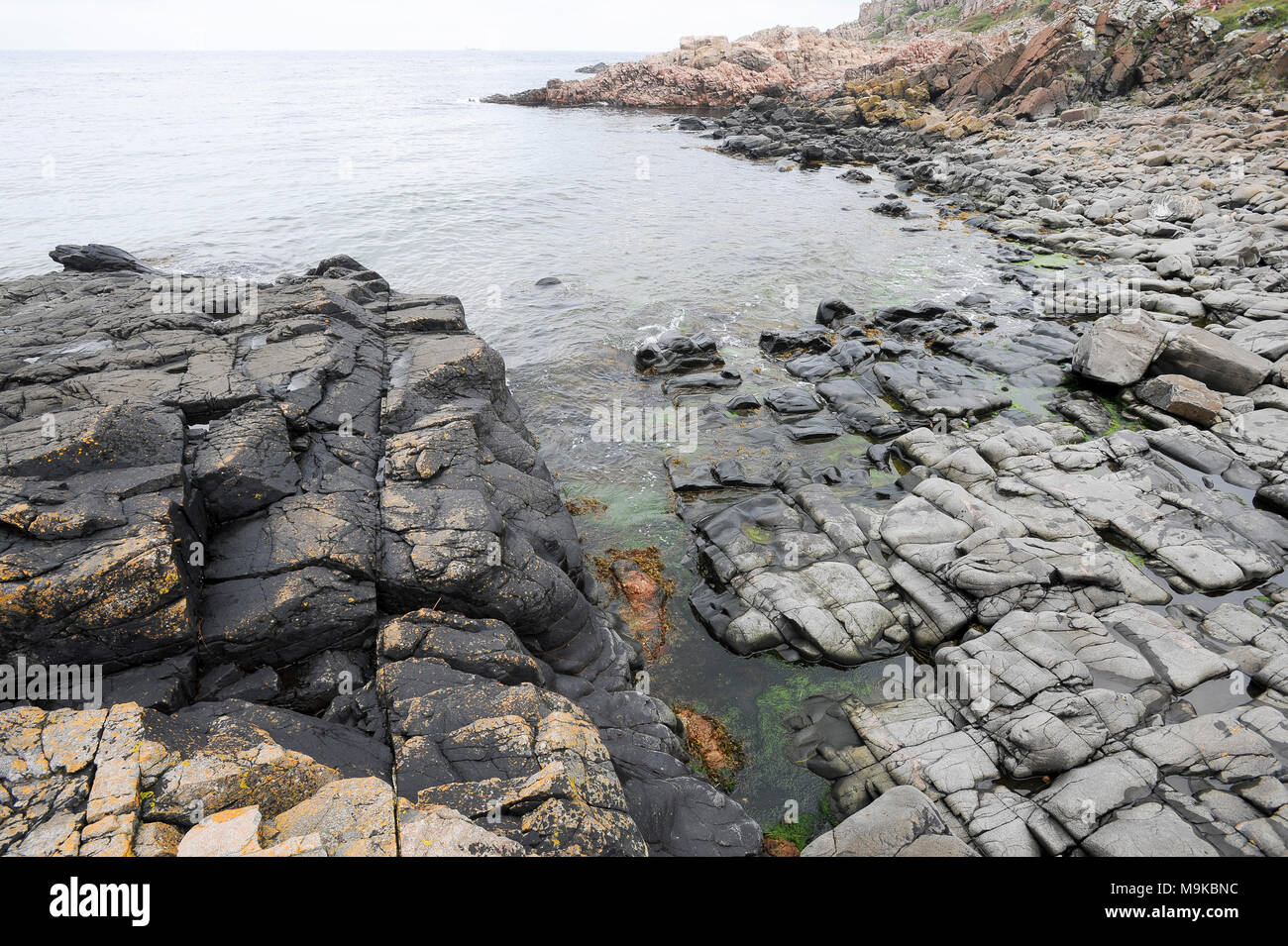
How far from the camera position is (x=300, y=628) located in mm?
8258

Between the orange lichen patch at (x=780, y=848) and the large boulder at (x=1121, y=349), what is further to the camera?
the large boulder at (x=1121, y=349)

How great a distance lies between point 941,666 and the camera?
10539 mm

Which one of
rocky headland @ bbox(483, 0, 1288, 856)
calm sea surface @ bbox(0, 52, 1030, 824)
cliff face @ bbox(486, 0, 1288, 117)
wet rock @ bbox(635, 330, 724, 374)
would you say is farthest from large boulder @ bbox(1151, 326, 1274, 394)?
cliff face @ bbox(486, 0, 1288, 117)

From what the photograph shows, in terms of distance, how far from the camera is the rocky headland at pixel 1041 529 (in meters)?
8.42

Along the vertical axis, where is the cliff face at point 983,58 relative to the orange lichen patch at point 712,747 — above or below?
above

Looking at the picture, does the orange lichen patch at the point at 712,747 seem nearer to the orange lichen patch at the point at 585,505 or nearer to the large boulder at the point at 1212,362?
the orange lichen patch at the point at 585,505

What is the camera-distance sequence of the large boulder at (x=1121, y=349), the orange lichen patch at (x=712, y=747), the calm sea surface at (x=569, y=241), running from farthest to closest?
the large boulder at (x=1121, y=349) → the calm sea surface at (x=569, y=241) → the orange lichen patch at (x=712, y=747)

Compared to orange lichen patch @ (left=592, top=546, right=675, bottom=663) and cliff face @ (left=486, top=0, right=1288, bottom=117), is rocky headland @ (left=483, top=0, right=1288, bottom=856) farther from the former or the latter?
cliff face @ (left=486, top=0, right=1288, bottom=117)

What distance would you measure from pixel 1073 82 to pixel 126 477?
75.9 meters

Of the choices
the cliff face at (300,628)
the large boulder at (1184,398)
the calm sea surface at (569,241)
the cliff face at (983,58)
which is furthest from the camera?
the cliff face at (983,58)

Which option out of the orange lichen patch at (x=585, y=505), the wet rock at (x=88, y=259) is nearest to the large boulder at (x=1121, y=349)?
the orange lichen patch at (x=585, y=505)

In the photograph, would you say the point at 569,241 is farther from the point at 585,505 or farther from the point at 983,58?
the point at 983,58

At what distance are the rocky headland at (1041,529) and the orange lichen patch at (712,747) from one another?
1149 mm
